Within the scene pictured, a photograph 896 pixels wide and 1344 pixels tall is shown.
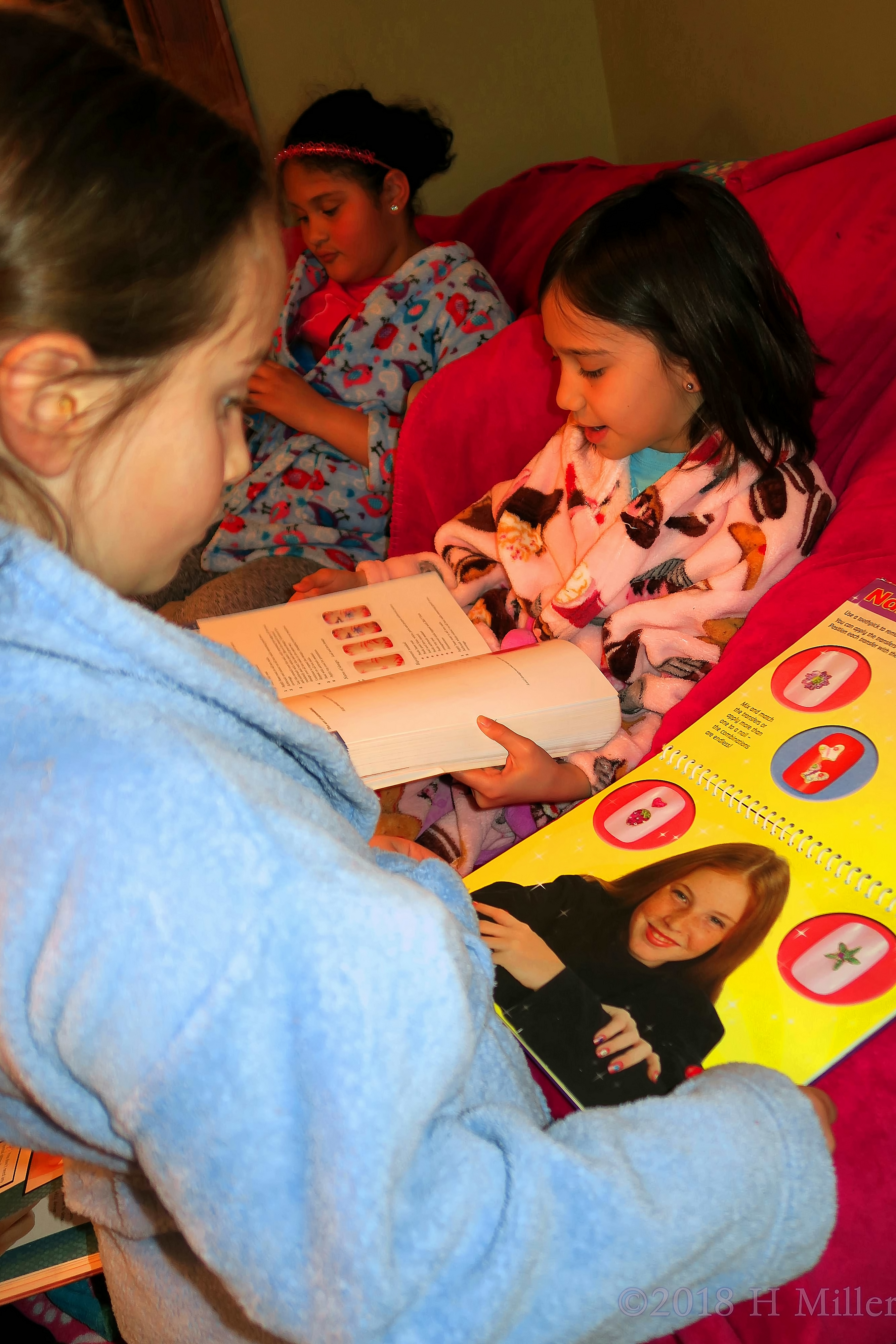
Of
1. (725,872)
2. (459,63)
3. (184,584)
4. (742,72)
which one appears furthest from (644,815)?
(459,63)

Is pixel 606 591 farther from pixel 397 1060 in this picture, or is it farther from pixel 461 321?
pixel 397 1060

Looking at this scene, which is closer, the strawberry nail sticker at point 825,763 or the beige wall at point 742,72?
the strawberry nail sticker at point 825,763

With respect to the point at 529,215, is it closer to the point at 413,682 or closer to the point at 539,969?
the point at 413,682

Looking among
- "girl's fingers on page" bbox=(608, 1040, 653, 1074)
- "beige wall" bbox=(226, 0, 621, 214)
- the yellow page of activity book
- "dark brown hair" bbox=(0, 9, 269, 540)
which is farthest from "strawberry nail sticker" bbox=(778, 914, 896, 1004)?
"beige wall" bbox=(226, 0, 621, 214)

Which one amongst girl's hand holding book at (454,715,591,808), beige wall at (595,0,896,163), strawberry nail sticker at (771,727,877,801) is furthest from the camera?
beige wall at (595,0,896,163)

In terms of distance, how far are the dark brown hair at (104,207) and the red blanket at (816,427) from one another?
21.0 inches

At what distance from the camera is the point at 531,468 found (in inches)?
52.4

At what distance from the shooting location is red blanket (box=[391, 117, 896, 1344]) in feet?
1.86

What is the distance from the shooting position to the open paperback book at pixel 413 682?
0.87 m

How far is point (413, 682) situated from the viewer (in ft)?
3.07

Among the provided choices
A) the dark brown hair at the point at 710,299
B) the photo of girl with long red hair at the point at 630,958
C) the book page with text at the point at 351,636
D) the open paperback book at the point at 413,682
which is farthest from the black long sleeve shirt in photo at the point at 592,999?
the dark brown hair at the point at 710,299

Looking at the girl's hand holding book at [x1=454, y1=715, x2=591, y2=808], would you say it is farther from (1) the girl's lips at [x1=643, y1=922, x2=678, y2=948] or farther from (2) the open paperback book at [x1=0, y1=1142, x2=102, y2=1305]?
(2) the open paperback book at [x1=0, y1=1142, x2=102, y2=1305]

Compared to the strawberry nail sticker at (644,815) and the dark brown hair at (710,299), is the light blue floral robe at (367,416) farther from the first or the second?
the strawberry nail sticker at (644,815)

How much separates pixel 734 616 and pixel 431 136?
3.98 ft
